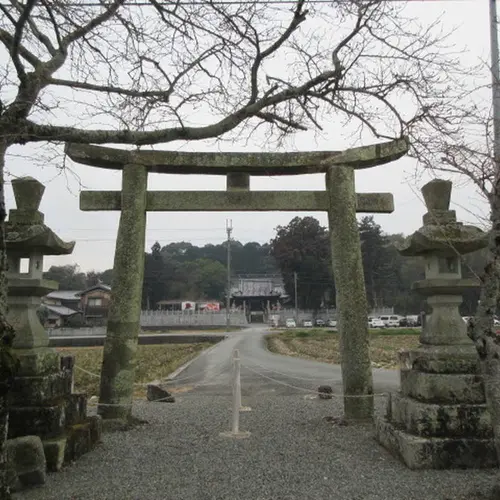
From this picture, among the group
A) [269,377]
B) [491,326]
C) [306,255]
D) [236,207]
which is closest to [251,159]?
[236,207]

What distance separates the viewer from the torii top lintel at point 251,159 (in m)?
7.37

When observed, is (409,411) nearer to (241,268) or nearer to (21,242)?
(21,242)

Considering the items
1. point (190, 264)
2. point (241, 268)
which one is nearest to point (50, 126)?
point (190, 264)

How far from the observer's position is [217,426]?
7059 millimetres

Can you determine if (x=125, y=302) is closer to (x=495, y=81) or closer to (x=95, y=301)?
(x=495, y=81)

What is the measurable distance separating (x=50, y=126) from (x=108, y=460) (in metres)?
3.52

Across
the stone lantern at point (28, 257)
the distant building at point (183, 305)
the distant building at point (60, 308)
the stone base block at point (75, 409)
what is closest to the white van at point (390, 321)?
the distant building at point (183, 305)

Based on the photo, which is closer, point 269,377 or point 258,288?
point 269,377

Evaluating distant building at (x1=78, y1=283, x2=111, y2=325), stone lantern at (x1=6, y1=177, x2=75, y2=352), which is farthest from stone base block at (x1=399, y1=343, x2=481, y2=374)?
distant building at (x1=78, y1=283, x2=111, y2=325)

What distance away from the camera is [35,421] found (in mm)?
4832

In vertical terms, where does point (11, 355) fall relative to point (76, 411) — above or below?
above

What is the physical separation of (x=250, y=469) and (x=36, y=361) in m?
2.50

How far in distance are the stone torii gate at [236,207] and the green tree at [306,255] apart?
48.8 metres

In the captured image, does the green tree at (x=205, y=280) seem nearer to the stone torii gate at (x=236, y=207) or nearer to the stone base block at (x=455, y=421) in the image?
the stone torii gate at (x=236, y=207)
